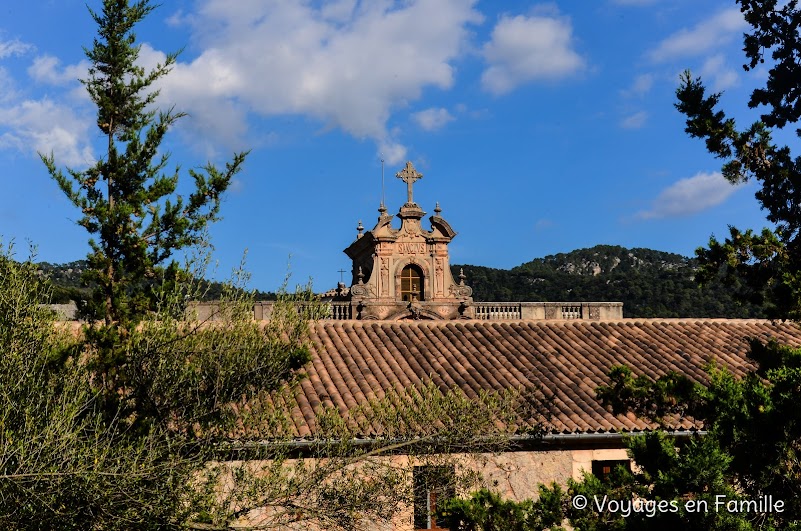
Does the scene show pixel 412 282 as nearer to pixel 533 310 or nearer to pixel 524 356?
pixel 533 310

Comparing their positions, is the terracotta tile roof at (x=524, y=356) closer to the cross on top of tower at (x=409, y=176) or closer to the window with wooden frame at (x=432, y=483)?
the window with wooden frame at (x=432, y=483)

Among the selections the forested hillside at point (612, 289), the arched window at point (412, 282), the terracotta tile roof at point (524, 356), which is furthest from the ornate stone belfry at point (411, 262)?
the forested hillside at point (612, 289)

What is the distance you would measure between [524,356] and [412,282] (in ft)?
48.4

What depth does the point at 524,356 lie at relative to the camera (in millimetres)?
16375

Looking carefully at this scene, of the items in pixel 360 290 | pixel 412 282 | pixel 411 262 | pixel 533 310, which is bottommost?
pixel 533 310

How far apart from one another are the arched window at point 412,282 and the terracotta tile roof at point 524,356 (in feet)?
41.6

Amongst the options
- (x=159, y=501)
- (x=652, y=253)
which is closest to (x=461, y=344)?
(x=159, y=501)

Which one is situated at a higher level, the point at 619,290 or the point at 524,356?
the point at 619,290

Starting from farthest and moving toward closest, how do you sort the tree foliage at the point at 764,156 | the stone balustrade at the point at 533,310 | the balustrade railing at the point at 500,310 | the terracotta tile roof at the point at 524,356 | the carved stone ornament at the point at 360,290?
the balustrade railing at the point at 500,310 < the carved stone ornament at the point at 360,290 < the stone balustrade at the point at 533,310 < the terracotta tile roof at the point at 524,356 < the tree foliage at the point at 764,156

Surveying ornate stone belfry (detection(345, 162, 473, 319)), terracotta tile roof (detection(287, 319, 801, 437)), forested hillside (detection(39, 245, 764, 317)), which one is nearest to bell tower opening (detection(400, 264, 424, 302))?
ornate stone belfry (detection(345, 162, 473, 319))

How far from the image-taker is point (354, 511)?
10.6 metres

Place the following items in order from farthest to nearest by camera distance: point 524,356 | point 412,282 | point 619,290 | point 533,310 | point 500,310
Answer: point 619,290 < point 412,282 < point 500,310 < point 533,310 < point 524,356

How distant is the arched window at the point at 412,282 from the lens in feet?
101

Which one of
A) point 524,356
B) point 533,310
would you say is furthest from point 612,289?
point 524,356
